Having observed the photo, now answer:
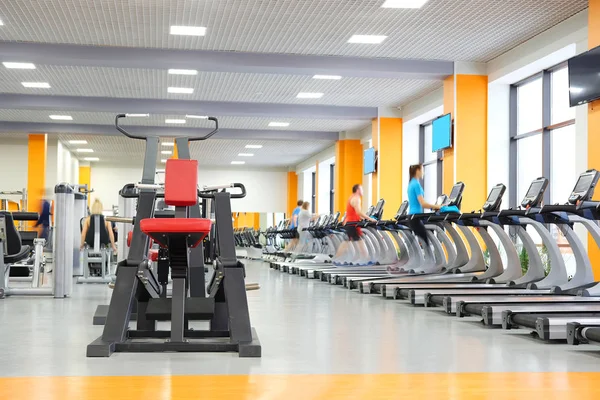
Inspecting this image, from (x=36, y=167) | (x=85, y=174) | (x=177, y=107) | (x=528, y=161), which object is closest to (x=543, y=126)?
(x=528, y=161)

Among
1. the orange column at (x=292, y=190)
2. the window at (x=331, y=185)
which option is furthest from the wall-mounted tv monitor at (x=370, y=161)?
the orange column at (x=292, y=190)

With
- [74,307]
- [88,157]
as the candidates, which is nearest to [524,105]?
[74,307]

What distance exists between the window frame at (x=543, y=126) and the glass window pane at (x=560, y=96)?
0.16 ft

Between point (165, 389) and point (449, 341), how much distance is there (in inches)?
73.4

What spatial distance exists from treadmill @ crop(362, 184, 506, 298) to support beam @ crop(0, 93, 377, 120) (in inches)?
294

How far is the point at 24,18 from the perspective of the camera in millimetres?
9047

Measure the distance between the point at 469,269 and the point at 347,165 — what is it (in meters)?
10.6

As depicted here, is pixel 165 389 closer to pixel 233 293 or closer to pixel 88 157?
pixel 233 293

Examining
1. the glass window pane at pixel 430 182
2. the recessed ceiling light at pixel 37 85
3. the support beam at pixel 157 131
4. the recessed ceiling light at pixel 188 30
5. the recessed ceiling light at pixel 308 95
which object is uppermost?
the recessed ceiling light at pixel 188 30

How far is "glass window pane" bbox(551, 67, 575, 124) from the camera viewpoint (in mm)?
9883

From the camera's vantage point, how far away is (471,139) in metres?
11.3

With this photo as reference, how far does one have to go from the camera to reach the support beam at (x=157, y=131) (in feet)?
57.2

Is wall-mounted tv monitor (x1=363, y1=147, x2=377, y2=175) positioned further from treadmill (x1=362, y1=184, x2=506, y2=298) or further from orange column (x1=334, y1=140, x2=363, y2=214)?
treadmill (x1=362, y1=184, x2=506, y2=298)

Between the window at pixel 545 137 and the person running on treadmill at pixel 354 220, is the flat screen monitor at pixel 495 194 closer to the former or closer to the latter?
the window at pixel 545 137
